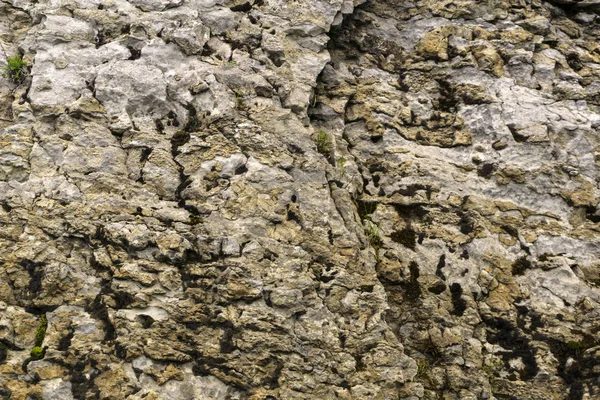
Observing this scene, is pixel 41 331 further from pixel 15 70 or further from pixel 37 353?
pixel 15 70

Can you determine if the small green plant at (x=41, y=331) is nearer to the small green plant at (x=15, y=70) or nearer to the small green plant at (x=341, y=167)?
the small green plant at (x=15, y=70)

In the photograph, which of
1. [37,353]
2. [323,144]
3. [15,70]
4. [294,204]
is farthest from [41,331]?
[323,144]

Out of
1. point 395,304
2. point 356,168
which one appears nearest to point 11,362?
point 395,304

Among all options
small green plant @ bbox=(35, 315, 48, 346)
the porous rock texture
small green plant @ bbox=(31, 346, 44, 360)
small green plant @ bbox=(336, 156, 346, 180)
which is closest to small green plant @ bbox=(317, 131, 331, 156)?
the porous rock texture

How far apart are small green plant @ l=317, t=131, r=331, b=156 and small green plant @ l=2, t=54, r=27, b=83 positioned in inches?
234

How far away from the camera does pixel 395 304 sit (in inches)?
413

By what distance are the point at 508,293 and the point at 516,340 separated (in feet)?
3.00

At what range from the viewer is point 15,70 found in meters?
10.7

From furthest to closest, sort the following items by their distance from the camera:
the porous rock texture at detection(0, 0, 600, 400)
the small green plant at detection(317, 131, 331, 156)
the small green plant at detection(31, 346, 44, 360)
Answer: the small green plant at detection(317, 131, 331, 156) → the porous rock texture at detection(0, 0, 600, 400) → the small green plant at detection(31, 346, 44, 360)

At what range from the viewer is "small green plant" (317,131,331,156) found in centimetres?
1141

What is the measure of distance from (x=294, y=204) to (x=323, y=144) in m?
1.86

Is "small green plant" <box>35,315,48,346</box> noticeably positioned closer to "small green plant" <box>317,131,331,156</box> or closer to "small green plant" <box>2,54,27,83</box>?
"small green plant" <box>2,54,27,83</box>

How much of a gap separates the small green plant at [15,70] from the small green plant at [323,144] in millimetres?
5956

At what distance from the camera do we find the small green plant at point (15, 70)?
35.0 feet
